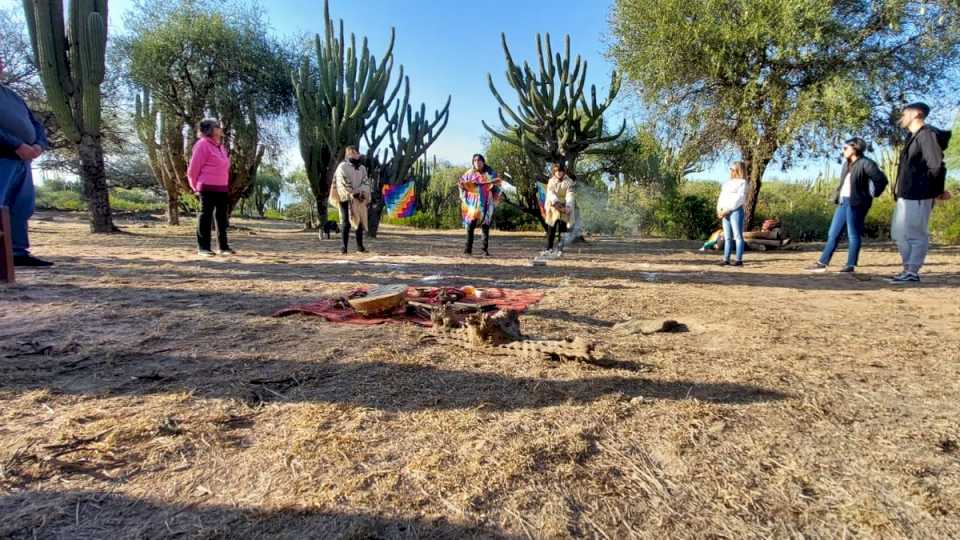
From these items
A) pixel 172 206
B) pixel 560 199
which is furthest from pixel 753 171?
pixel 172 206

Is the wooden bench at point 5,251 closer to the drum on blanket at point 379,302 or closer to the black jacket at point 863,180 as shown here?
the drum on blanket at point 379,302

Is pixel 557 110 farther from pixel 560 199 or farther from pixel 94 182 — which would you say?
pixel 94 182

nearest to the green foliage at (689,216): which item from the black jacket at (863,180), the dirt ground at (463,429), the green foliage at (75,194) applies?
the black jacket at (863,180)

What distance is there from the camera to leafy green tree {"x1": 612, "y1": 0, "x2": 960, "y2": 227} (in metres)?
8.12

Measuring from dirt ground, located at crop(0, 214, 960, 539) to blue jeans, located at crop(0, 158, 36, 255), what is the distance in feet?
6.75

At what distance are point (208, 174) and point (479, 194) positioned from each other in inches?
148

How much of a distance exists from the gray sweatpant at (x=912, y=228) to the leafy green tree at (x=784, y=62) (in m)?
3.75

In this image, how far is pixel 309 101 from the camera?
39.2 feet

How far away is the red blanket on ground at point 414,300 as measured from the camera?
321 centimetres

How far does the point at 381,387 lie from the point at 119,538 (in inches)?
40.0

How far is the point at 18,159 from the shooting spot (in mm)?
4637

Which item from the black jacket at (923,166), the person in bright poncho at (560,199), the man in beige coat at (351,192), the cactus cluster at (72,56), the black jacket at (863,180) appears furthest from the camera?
the cactus cluster at (72,56)

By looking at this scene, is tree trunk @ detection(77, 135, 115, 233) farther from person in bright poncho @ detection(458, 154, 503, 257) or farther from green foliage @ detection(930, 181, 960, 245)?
green foliage @ detection(930, 181, 960, 245)

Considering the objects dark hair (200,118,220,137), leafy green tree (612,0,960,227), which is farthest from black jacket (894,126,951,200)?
dark hair (200,118,220,137)
